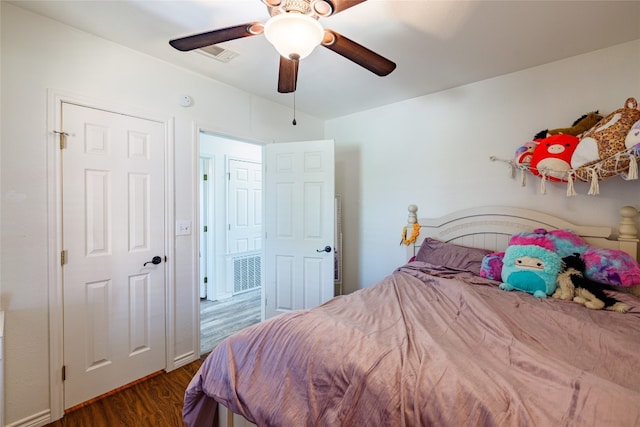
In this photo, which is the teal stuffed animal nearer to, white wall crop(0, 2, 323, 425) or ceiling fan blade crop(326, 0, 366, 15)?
ceiling fan blade crop(326, 0, 366, 15)

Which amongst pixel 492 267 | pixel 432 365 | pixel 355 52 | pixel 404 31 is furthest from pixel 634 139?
pixel 432 365

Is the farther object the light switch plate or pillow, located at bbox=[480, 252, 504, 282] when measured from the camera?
the light switch plate

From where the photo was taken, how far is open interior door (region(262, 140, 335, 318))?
279cm

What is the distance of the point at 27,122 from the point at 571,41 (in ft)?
11.4

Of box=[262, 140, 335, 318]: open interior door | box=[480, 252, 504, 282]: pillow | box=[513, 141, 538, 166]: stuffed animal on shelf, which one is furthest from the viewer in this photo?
box=[262, 140, 335, 318]: open interior door

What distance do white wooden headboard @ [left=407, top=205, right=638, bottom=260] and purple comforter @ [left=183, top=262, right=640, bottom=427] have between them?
0.53m

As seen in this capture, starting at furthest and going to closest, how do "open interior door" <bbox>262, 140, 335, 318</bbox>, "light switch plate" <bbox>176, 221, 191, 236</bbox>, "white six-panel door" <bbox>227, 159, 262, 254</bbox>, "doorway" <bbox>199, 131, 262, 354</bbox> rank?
"white six-panel door" <bbox>227, 159, 262, 254</bbox>, "doorway" <bbox>199, 131, 262, 354</bbox>, "open interior door" <bbox>262, 140, 335, 318</bbox>, "light switch plate" <bbox>176, 221, 191, 236</bbox>

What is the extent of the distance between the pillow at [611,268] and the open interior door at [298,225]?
186 centimetres

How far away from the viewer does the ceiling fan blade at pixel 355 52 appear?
1254mm

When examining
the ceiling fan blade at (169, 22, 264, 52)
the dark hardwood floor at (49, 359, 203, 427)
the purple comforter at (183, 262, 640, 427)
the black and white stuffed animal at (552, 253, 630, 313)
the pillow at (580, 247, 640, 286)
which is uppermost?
the ceiling fan blade at (169, 22, 264, 52)

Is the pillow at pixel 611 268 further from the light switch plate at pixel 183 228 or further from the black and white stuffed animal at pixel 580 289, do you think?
the light switch plate at pixel 183 228

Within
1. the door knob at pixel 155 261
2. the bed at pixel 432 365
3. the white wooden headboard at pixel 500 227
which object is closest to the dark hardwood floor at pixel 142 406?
the bed at pixel 432 365

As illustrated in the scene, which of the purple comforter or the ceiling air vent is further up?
the ceiling air vent

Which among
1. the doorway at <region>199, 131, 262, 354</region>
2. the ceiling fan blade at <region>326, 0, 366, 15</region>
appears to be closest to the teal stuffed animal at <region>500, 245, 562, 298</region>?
the ceiling fan blade at <region>326, 0, 366, 15</region>
